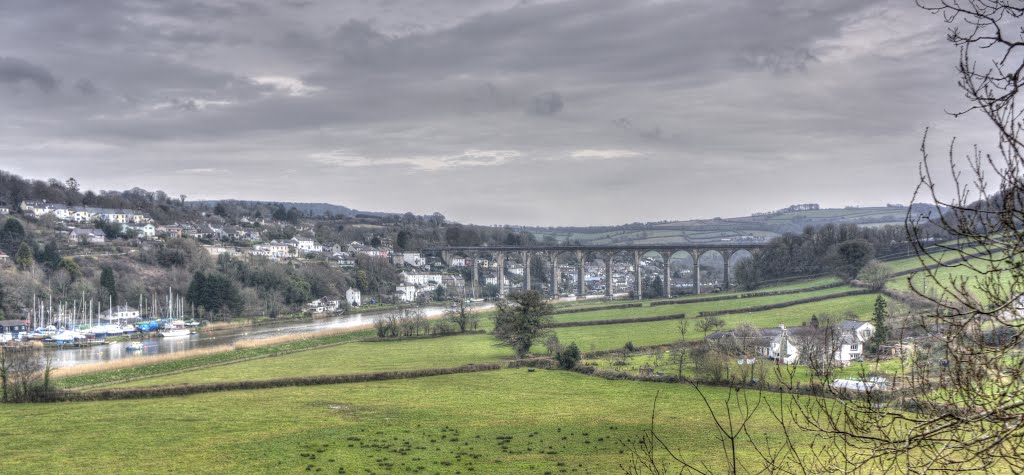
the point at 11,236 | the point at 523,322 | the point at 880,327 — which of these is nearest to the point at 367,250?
the point at 11,236

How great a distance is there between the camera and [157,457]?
29.0 m

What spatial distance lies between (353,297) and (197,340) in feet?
159

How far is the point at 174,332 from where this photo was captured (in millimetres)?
85000

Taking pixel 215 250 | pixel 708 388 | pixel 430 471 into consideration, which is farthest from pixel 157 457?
pixel 215 250

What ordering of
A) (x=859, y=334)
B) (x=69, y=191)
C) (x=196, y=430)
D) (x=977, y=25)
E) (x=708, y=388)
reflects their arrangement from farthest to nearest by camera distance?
1. (x=69, y=191)
2. (x=859, y=334)
3. (x=708, y=388)
4. (x=196, y=430)
5. (x=977, y=25)

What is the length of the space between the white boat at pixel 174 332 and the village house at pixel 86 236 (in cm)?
4435

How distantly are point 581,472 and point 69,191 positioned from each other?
187662 mm

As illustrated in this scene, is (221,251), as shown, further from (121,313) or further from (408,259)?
(408,259)

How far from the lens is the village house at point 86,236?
12094 cm

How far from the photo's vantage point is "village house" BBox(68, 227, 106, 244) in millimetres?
120938

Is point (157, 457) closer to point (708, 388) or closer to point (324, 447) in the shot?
point (324, 447)

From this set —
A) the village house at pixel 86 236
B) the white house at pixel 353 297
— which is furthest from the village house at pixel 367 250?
the village house at pixel 86 236

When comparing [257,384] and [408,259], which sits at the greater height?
[408,259]

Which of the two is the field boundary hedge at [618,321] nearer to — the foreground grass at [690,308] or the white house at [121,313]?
the foreground grass at [690,308]
